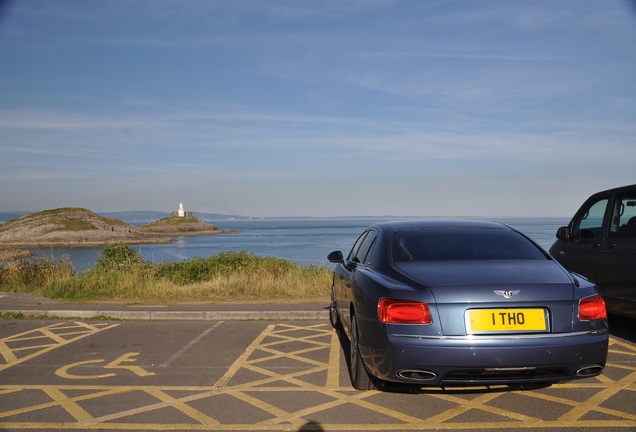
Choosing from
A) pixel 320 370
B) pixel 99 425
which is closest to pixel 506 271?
pixel 320 370

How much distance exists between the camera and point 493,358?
12.7 feet

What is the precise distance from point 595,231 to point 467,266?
3988mm

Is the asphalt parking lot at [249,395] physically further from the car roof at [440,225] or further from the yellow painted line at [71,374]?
the car roof at [440,225]

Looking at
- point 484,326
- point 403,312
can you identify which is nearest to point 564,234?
point 484,326

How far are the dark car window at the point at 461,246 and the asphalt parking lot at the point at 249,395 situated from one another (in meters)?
1.19

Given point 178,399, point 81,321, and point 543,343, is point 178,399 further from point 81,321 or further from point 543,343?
point 81,321

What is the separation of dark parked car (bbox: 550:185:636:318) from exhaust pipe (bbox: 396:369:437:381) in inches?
140

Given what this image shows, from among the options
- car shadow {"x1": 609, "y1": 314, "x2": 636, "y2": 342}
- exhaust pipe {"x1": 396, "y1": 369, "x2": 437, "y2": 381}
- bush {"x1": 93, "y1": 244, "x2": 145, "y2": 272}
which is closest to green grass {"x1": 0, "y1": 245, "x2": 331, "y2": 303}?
bush {"x1": 93, "y1": 244, "x2": 145, "y2": 272}

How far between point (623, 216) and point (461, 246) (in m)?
3.11

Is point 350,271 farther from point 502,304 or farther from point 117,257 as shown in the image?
point 117,257

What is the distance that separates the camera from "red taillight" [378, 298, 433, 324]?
159 inches

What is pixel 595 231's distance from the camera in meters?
7.59

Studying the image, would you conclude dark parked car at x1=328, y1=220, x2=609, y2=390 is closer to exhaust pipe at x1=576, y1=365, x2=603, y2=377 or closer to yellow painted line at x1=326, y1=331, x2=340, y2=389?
exhaust pipe at x1=576, y1=365, x2=603, y2=377

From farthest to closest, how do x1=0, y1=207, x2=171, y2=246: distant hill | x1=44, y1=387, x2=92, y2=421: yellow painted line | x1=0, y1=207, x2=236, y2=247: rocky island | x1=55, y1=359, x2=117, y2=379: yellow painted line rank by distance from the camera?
x1=0, y1=207, x2=171, y2=246: distant hill, x1=0, y1=207, x2=236, y2=247: rocky island, x1=55, y1=359, x2=117, y2=379: yellow painted line, x1=44, y1=387, x2=92, y2=421: yellow painted line
